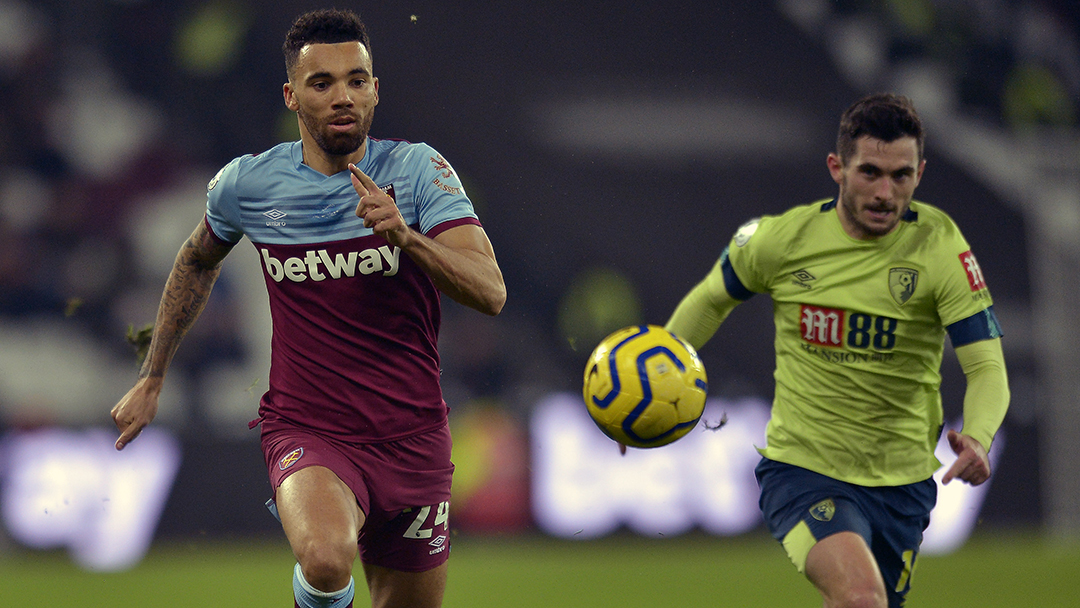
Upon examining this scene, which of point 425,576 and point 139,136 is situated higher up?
point 139,136

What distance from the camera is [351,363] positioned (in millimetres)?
Answer: 4309

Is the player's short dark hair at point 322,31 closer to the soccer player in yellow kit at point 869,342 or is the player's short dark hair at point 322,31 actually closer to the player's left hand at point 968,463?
the soccer player in yellow kit at point 869,342

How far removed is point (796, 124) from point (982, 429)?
9.50 meters

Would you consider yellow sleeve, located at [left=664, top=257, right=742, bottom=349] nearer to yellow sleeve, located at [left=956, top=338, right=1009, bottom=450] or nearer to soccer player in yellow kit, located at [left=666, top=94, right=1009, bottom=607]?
soccer player in yellow kit, located at [left=666, top=94, right=1009, bottom=607]

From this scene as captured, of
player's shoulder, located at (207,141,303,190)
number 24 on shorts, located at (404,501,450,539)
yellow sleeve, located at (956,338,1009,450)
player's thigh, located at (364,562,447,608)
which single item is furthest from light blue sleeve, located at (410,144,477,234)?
yellow sleeve, located at (956,338,1009,450)

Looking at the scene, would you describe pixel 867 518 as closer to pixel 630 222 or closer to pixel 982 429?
pixel 982 429

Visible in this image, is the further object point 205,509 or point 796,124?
point 796,124

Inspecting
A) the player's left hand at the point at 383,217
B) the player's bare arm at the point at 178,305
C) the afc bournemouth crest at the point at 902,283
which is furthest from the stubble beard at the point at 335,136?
the afc bournemouth crest at the point at 902,283

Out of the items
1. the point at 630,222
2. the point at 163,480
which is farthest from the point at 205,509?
the point at 630,222

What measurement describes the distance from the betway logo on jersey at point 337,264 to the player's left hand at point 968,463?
6.45 ft

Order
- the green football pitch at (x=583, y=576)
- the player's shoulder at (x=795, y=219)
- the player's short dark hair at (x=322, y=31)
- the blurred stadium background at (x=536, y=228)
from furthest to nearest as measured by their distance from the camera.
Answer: the blurred stadium background at (x=536, y=228) < the green football pitch at (x=583, y=576) < the player's shoulder at (x=795, y=219) < the player's short dark hair at (x=322, y=31)

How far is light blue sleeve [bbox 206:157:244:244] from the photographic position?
175 inches

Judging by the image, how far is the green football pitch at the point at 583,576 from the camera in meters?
8.64

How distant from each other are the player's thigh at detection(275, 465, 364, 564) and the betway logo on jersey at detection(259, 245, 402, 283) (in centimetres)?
69
